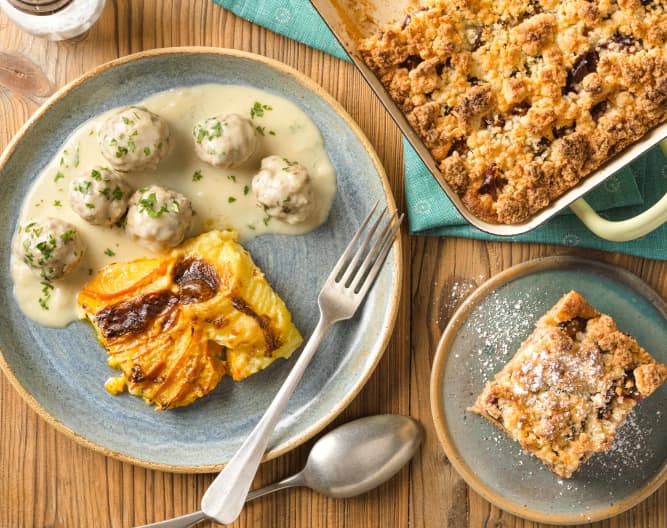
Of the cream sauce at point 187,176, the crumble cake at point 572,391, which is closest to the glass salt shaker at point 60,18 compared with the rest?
the cream sauce at point 187,176

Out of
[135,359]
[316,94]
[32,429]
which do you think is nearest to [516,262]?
[316,94]

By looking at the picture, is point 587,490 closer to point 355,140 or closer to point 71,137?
point 355,140

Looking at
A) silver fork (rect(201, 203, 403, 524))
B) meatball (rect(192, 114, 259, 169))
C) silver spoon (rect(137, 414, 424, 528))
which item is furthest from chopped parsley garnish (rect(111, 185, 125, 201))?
Answer: silver spoon (rect(137, 414, 424, 528))

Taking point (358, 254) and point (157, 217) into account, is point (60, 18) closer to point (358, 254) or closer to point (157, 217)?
point (157, 217)

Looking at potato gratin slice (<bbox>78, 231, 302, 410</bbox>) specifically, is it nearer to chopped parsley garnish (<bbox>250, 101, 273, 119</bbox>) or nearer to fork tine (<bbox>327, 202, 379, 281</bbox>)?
fork tine (<bbox>327, 202, 379, 281</bbox>)

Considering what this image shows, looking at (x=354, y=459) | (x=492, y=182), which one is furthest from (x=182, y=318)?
(x=492, y=182)

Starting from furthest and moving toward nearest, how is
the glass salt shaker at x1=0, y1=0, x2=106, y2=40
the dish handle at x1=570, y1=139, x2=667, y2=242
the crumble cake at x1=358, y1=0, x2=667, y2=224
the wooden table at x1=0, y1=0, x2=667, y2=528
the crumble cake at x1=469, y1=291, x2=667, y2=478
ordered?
the wooden table at x1=0, y1=0, x2=667, y2=528 < the glass salt shaker at x1=0, y1=0, x2=106, y2=40 < the crumble cake at x1=469, y1=291, x2=667, y2=478 < the crumble cake at x1=358, y1=0, x2=667, y2=224 < the dish handle at x1=570, y1=139, x2=667, y2=242
